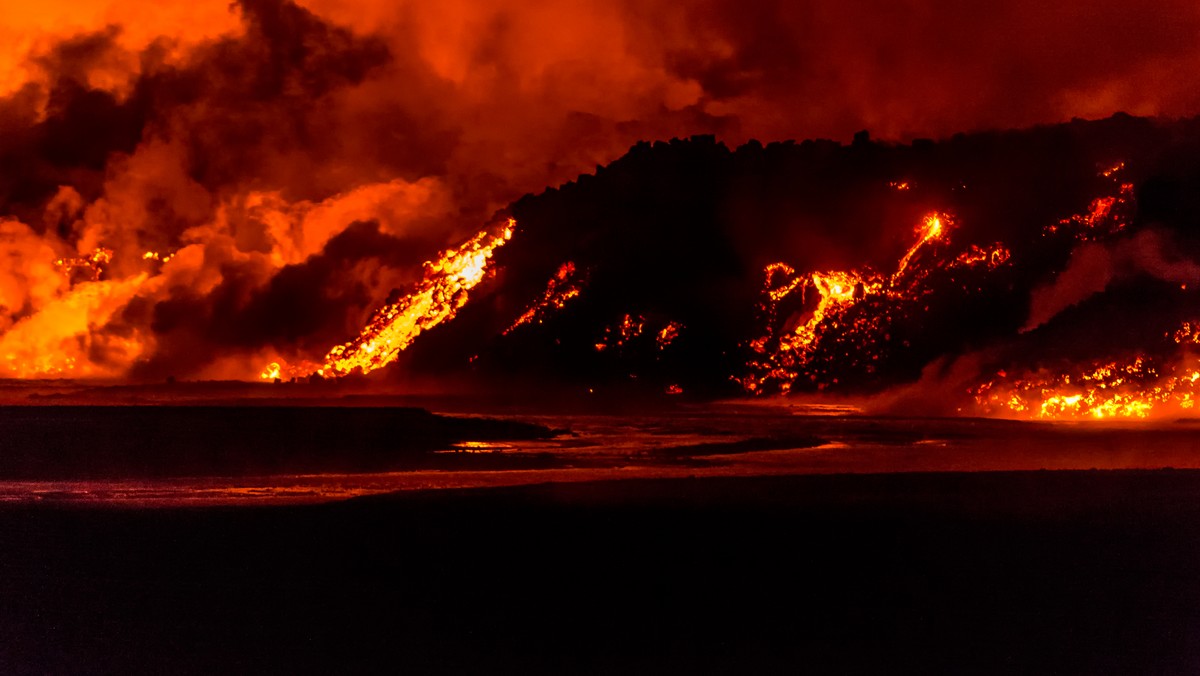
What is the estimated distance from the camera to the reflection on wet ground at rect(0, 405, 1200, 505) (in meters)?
44.7

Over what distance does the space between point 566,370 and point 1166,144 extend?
43343 mm

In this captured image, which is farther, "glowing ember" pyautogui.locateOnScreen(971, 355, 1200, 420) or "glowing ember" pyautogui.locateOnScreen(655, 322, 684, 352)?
"glowing ember" pyautogui.locateOnScreen(655, 322, 684, 352)

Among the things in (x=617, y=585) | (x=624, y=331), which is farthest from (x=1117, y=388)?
(x=617, y=585)

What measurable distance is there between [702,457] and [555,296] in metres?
54.5

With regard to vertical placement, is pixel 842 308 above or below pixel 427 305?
below

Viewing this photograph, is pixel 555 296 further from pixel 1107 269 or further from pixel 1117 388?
pixel 1117 388

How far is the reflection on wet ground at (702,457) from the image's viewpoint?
147 feet

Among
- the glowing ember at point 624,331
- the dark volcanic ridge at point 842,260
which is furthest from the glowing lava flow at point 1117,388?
the glowing ember at point 624,331

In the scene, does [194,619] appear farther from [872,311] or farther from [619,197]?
[619,197]

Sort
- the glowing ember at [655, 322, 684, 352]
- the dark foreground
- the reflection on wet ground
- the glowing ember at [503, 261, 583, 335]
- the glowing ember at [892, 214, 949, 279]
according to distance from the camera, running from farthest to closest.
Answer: the glowing ember at [503, 261, 583, 335] → the glowing ember at [655, 322, 684, 352] → the glowing ember at [892, 214, 949, 279] → the reflection on wet ground → the dark foreground

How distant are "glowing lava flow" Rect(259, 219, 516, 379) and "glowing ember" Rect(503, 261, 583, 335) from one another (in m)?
6.51

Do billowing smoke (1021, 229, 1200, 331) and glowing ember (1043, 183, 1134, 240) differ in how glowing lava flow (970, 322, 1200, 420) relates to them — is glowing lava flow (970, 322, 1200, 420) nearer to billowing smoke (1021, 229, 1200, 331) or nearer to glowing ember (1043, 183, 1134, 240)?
billowing smoke (1021, 229, 1200, 331)

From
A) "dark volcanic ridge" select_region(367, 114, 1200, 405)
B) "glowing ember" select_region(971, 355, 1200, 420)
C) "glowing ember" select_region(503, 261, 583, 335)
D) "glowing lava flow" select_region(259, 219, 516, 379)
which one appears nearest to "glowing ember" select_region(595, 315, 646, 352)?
"dark volcanic ridge" select_region(367, 114, 1200, 405)

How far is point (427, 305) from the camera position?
376ft
